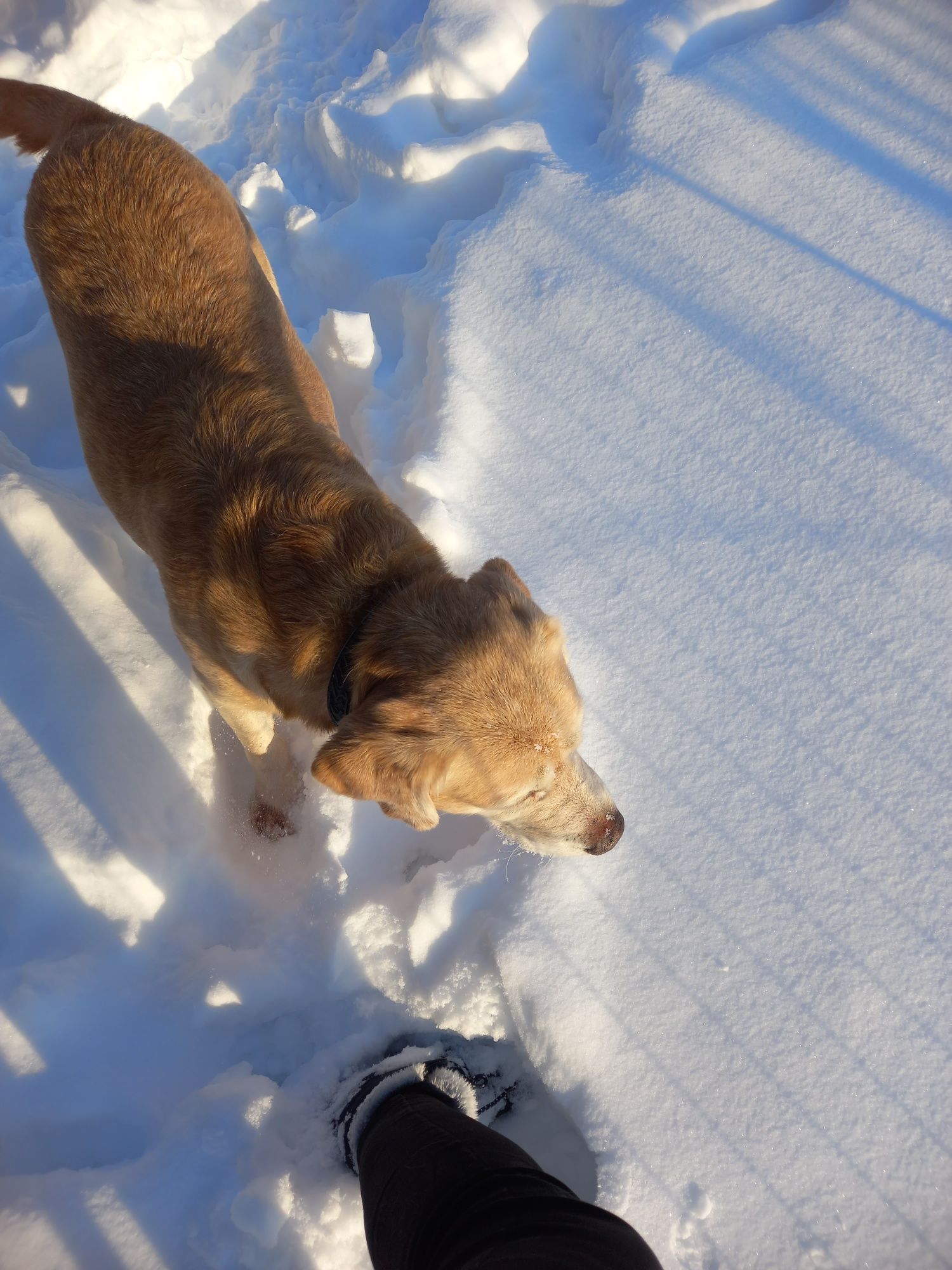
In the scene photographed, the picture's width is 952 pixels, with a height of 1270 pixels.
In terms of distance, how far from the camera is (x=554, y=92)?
3.66 meters

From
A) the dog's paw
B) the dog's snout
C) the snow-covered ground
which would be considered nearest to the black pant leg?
the snow-covered ground

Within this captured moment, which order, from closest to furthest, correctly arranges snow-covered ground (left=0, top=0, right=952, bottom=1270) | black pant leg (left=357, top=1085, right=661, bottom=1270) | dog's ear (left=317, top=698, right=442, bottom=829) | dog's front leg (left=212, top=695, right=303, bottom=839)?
black pant leg (left=357, top=1085, right=661, bottom=1270)
dog's ear (left=317, top=698, right=442, bottom=829)
snow-covered ground (left=0, top=0, right=952, bottom=1270)
dog's front leg (left=212, top=695, right=303, bottom=839)

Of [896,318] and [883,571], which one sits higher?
[896,318]

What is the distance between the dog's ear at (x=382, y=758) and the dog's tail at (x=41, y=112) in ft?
8.15

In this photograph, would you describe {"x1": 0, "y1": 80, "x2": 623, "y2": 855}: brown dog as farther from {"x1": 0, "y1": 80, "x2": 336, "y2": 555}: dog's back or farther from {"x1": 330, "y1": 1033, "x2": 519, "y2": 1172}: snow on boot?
{"x1": 330, "y1": 1033, "x2": 519, "y2": 1172}: snow on boot

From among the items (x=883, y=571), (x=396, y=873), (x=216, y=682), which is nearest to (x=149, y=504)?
(x=216, y=682)

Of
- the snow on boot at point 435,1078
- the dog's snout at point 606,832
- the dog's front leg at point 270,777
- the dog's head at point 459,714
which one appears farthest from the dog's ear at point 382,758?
the snow on boot at point 435,1078

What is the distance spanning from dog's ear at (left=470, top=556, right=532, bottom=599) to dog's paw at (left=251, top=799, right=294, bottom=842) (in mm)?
1281

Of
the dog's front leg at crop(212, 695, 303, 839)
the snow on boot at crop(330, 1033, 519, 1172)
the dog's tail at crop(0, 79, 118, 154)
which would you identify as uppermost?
the dog's tail at crop(0, 79, 118, 154)

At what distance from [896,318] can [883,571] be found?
1.22 metres

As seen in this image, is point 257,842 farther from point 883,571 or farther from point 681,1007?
point 883,571

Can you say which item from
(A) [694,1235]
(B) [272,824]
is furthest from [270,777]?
(A) [694,1235]

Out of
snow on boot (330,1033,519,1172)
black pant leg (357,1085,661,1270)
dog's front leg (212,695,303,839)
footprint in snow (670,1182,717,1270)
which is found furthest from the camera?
dog's front leg (212,695,303,839)

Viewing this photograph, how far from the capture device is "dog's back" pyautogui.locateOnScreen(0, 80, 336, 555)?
203cm
